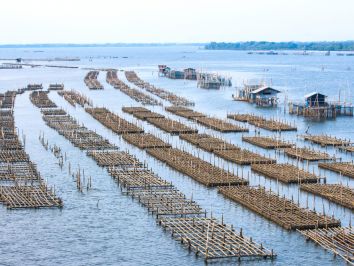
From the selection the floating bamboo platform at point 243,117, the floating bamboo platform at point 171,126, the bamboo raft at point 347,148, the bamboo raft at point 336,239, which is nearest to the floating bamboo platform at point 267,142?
the bamboo raft at point 347,148

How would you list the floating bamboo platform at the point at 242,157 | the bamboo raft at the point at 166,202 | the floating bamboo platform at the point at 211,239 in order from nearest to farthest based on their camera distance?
1. the floating bamboo platform at the point at 211,239
2. the bamboo raft at the point at 166,202
3. the floating bamboo platform at the point at 242,157

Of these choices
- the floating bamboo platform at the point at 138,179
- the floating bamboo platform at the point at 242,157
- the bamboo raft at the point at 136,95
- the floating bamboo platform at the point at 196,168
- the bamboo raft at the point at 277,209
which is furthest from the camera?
the bamboo raft at the point at 136,95

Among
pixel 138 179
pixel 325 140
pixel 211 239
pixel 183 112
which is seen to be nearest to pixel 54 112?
pixel 183 112

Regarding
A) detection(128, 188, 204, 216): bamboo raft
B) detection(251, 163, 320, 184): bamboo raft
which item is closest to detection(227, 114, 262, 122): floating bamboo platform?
detection(251, 163, 320, 184): bamboo raft

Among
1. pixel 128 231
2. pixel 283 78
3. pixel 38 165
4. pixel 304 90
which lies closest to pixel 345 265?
pixel 128 231

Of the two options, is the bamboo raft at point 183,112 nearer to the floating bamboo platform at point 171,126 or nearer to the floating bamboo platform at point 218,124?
the floating bamboo platform at point 218,124

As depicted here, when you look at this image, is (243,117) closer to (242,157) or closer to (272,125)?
(272,125)

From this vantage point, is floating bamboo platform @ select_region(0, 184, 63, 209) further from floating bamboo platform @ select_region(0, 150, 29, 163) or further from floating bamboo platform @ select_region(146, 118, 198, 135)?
floating bamboo platform @ select_region(146, 118, 198, 135)
